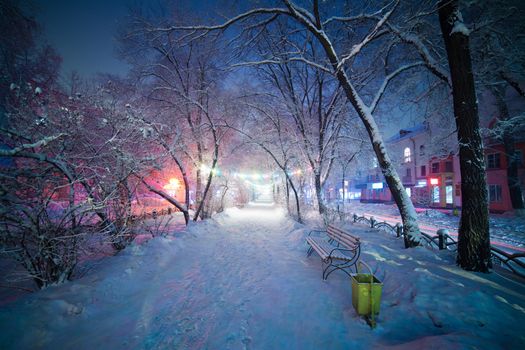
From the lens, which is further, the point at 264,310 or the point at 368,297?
the point at 264,310

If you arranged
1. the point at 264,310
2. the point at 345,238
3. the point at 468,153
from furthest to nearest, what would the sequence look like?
the point at 345,238, the point at 468,153, the point at 264,310

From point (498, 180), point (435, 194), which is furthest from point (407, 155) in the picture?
point (498, 180)

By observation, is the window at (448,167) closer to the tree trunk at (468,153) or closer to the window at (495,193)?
the window at (495,193)

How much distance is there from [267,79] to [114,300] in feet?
44.7

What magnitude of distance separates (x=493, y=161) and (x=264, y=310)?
2767 centimetres

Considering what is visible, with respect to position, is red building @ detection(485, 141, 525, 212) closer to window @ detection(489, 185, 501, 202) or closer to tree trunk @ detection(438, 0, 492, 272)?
window @ detection(489, 185, 501, 202)

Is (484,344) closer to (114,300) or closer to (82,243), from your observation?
(114,300)

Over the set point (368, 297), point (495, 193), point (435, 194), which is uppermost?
point (495, 193)

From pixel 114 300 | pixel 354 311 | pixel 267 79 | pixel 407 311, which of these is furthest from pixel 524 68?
pixel 114 300

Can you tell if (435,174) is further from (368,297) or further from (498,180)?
(368,297)

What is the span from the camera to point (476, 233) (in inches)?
177

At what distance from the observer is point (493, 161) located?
19.7m

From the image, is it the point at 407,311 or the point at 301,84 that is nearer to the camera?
the point at 407,311

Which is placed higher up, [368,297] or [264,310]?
[368,297]
